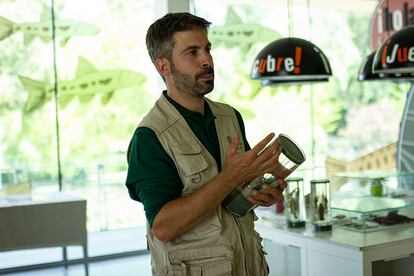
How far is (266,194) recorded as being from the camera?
1707mm

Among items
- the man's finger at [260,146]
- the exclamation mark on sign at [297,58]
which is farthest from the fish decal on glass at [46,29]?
the man's finger at [260,146]

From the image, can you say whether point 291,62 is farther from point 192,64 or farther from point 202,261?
point 202,261

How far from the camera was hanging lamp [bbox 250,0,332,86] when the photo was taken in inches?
152

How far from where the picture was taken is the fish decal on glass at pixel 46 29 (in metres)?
5.83

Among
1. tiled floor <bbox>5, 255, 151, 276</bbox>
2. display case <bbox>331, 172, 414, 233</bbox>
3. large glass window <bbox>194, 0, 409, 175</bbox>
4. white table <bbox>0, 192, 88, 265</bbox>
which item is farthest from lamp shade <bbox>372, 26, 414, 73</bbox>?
large glass window <bbox>194, 0, 409, 175</bbox>

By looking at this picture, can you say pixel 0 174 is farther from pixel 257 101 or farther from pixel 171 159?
pixel 171 159

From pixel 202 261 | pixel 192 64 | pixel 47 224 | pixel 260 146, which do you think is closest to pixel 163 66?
pixel 192 64

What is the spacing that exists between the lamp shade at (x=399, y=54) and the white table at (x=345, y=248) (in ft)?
2.66

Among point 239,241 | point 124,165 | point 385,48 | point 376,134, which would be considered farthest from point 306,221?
point 376,134

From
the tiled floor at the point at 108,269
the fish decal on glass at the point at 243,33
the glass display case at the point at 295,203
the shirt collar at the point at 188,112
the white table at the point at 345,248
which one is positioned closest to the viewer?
the shirt collar at the point at 188,112

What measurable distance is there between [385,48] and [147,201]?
212 cm

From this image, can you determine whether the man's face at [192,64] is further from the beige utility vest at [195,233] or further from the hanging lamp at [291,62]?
the hanging lamp at [291,62]

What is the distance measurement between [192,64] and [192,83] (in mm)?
51

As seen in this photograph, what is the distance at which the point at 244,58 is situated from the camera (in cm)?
706
